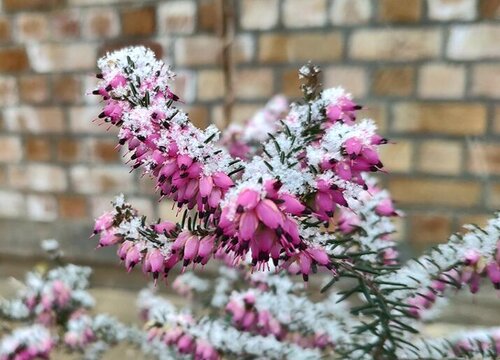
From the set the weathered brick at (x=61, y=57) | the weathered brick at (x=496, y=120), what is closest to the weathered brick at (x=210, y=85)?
the weathered brick at (x=61, y=57)

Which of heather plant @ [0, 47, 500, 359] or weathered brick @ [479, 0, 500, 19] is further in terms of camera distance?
weathered brick @ [479, 0, 500, 19]

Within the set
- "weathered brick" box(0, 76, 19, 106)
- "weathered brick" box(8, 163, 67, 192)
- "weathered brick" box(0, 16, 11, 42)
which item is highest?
"weathered brick" box(0, 16, 11, 42)

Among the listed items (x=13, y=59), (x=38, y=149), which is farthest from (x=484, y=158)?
(x=13, y=59)

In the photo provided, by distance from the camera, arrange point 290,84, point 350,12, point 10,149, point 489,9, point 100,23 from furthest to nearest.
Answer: point 10,149 < point 100,23 < point 290,84 < point 350,12 < point 489,9

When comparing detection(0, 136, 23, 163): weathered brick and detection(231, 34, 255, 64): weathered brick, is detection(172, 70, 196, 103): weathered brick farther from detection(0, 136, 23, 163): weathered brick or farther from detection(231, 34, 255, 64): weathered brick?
detection(0, 136, 23, 163): weathered brick

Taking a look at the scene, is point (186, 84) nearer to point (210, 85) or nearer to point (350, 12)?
point (210, 85)

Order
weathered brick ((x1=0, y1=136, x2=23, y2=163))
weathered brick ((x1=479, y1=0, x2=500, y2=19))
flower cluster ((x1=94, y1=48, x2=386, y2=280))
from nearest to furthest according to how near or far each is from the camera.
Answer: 1. flower cluster ((x1=94, y1=48, x2=386, y2=280))
2. weathered brick ((x1=479, y1=0, x2=500, y2=19))
3. weathered brick ((x1=0, y1=136, x2=23, y2=163))

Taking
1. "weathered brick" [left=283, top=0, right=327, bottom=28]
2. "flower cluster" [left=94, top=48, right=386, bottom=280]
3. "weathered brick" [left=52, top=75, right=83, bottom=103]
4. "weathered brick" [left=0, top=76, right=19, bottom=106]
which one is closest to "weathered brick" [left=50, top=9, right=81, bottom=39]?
"weathered brick" [left=52, top=75, right=83, bottom=103]

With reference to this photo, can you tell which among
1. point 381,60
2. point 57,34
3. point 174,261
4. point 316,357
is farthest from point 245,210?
point 57,34
